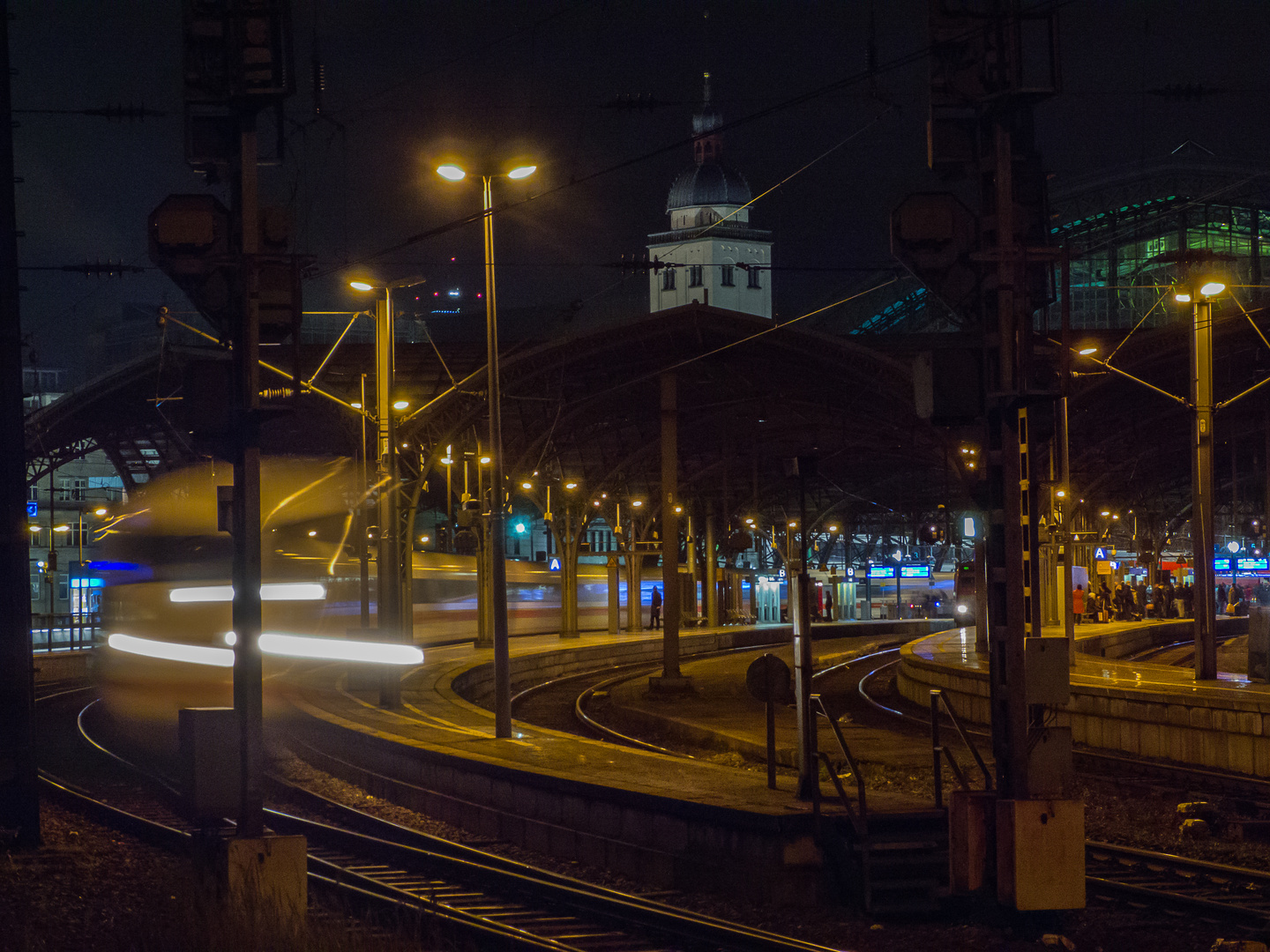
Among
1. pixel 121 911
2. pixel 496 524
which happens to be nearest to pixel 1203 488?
pixel 496 524

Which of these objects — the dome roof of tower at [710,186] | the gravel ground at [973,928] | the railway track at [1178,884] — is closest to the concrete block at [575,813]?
the gravel ground at [973,928]

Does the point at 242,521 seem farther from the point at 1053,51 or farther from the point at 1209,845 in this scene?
the point at 1209,845

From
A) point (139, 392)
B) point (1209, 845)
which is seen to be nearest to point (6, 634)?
point (1209, 845)

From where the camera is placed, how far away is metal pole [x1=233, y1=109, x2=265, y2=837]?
9148 millimetres

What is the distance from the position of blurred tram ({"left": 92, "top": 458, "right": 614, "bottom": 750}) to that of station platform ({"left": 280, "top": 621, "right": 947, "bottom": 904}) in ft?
3.90

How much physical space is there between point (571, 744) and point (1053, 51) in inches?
380

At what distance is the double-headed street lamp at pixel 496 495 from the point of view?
1659 centimetres

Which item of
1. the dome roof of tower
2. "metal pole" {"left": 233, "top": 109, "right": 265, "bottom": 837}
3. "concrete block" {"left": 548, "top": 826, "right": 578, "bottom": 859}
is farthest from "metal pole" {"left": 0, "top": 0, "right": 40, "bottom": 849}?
the dome roof of tower

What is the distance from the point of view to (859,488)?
232 feet

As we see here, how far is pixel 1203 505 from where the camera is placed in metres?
22.5

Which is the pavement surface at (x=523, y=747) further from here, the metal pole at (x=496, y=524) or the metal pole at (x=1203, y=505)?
the metal pole at (x=1203, y=505)

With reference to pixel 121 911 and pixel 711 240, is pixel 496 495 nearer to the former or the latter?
pixel 121 911

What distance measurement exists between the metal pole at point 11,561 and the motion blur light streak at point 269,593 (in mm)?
6297

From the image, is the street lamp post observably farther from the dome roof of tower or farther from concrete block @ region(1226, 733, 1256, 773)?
the dome roof of tower
